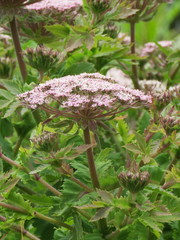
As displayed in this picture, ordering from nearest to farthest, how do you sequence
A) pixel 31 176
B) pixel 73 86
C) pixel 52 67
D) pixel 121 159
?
pixel 73 86
pixel 31 176
pixel 52 67
pixel 121 159

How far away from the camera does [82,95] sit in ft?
2.65

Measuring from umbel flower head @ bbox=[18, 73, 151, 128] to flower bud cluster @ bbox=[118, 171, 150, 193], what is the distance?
0.12 meters

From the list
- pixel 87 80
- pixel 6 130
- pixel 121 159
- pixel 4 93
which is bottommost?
pixel 121 159

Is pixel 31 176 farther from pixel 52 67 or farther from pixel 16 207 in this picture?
pixel 52 67

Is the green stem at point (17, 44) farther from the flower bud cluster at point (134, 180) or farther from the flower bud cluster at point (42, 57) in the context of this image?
the flower bud cluster at point (134, 180)

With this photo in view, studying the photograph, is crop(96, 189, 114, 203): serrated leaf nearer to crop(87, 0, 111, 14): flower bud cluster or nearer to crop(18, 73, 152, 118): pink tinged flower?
crop(18, 73, 152, 118): pink tinged flower

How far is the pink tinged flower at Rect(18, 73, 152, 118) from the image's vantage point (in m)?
0.79

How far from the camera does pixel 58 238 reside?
1.00 meters

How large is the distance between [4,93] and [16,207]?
27cm

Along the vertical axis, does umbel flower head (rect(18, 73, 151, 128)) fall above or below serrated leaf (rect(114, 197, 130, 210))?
above

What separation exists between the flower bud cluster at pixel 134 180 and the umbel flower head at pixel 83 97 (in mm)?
117

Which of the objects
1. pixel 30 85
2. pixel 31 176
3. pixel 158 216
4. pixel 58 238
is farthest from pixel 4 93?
pixel 158 216

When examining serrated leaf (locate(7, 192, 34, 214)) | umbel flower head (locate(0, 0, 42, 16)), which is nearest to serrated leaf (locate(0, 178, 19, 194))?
serrated leaf (locate(7, 192, 34, 214))

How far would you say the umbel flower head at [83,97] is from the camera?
792 mm
